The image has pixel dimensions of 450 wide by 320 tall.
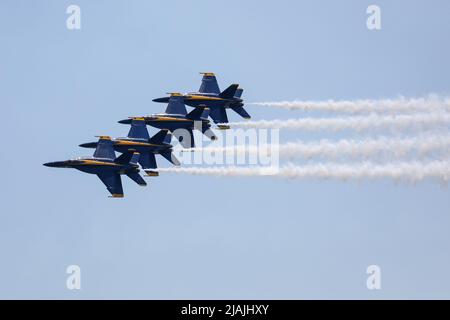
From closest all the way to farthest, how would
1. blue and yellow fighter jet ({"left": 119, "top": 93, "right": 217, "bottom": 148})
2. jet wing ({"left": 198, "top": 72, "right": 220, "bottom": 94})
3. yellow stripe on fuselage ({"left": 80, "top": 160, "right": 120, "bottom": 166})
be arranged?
yellow stripe on fuselage ({"left": 80, "top": 160, "right": 120, "bottom": 166}) → blue and yellow fighter jet ({"left": 119, "top": 93, "right": 217, "bottom": 148}) → jet wing ({"left": 198, "top": 72, "right": 220, "bottom": 94})

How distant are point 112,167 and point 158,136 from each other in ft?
18.4

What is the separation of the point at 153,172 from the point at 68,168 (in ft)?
24.6

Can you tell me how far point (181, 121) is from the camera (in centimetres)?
11125

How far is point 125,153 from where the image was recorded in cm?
10344

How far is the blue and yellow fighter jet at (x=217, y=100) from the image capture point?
4368 inches

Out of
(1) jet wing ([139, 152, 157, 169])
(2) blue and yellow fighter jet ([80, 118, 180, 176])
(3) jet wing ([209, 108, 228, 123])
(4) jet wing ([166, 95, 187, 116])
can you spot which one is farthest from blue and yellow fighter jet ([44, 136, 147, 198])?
(3) jet wing ([209, 108, 228, 123])

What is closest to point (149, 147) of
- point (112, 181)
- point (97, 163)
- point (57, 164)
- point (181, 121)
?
point (112, 181)

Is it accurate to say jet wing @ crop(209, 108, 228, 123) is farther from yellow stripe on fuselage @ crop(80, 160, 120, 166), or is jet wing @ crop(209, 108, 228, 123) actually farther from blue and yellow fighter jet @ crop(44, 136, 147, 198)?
yellow stripe on fuselage @ crop(80, 160, 120, 166)

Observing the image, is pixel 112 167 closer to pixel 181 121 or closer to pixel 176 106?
pixel 181 121

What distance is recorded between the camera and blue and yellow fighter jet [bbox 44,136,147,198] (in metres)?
103

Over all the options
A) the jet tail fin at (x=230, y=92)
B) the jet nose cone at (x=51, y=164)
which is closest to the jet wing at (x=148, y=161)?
the jet nose cone at (x=51, y=164)

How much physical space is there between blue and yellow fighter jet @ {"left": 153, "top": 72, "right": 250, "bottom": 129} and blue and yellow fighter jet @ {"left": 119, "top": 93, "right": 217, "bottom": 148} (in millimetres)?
1254
